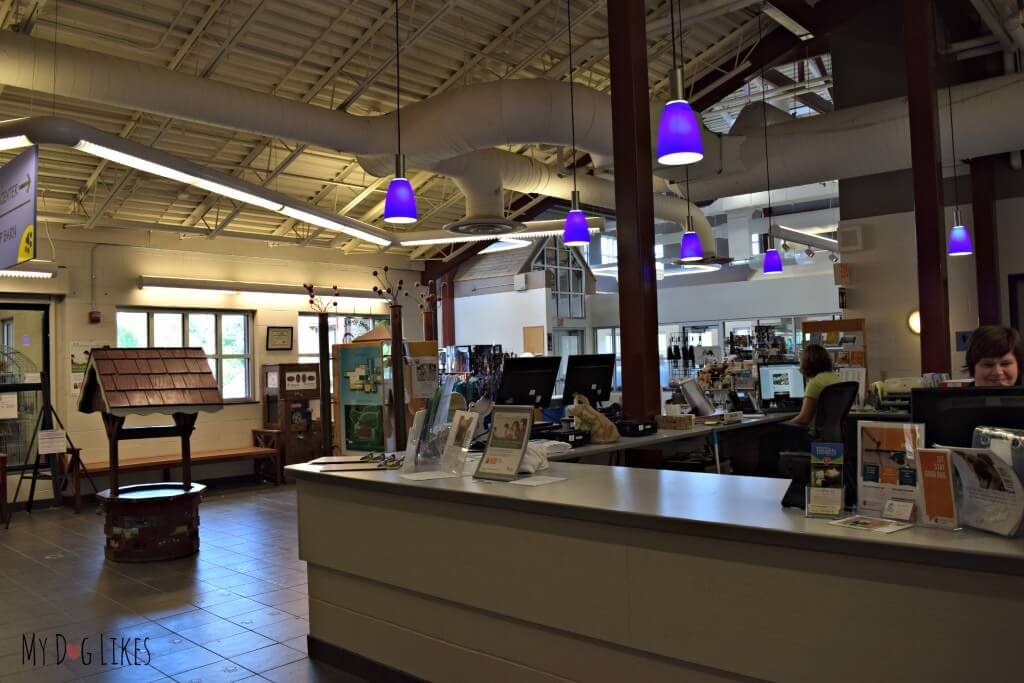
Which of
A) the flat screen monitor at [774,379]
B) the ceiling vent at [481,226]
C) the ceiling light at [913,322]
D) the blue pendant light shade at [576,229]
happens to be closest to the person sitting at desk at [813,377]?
the blue pendant light shade at [576,229]

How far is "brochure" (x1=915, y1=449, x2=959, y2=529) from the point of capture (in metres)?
2.13

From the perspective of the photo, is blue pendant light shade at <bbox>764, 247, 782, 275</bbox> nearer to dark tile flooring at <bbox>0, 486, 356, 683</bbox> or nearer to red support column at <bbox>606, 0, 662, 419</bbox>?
red support column at <bbox>606, 0, 662, 419</bbox>

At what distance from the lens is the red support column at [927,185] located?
752 centimetres

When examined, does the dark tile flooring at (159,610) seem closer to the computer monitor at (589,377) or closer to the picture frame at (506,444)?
the picture frame at (506,444)

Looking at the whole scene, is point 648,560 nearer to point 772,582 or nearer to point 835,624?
point 772,582

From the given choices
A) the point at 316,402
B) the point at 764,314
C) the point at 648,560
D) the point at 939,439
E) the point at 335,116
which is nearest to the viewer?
the point at 939,439

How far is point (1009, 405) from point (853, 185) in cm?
897

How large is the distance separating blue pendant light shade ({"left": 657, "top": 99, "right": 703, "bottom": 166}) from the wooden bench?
26.5ft

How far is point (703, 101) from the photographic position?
1123cm

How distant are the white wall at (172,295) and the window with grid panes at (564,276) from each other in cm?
427

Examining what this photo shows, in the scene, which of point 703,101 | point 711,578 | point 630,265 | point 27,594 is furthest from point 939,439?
point 703,101

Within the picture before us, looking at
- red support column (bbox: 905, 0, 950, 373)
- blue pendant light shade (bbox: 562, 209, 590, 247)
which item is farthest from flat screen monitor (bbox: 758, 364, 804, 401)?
blue pendant light shade (bbox: 562, 209, 590, 247)

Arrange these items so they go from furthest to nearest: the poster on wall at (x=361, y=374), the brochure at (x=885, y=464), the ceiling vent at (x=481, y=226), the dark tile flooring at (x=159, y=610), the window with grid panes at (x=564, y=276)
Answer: the window with grid panes at (x=564, y=276)
the ceiling vent at (x=481, y=226)
the poster on wall at (x=361, y=374)
the dark tile flooring at (x=159, y=610)
the brochure at (x=885, y=464)

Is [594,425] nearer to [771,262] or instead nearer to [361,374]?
[361,374]
